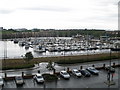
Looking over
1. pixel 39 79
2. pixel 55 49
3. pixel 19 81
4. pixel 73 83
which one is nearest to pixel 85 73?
pixel 73 83

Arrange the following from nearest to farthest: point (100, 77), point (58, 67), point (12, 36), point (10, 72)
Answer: point (100, 77)
point (10, 72)
point (58, 67)
point (12, 36)

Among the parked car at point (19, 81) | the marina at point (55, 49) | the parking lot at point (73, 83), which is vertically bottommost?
the parking lot at point (73, 83)

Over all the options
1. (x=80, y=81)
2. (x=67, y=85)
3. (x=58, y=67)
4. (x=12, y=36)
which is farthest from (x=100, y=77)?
(x=12, y=36)

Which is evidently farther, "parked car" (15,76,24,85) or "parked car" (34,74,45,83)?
"parked car" (34,74,45,83)

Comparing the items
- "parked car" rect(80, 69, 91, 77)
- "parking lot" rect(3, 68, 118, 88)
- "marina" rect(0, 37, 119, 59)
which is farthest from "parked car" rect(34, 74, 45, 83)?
"marina" rect(0, 37, 119, 59)

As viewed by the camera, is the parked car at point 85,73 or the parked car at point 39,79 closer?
the parked car at point 39,79

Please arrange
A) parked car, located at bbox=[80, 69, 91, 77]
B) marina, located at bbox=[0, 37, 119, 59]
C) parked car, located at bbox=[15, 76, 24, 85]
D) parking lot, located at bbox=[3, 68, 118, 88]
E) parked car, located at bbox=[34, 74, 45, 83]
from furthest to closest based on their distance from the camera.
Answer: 1. marina, located at bbox=[0, 37, 119, 59]
2. parked car, located at bbox=[80, 69, 91, 77]
3. parked car, located at bbox=[34, 74, 45, 83]
4. parked car, located at bbox=[15, 76, 24, 85]
5. parking lot, located at bbox=[3, 68, 118, 88]

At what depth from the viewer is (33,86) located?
1534 cm

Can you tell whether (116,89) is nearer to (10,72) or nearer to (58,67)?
(58,67)

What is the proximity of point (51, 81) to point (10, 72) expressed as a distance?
5167 millimetres

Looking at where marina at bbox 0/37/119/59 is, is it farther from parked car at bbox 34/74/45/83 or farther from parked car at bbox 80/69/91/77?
parked car at bbox 34/74/45/83

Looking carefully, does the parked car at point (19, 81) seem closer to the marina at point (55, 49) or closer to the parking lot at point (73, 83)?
the parking lot at point (73, 83)

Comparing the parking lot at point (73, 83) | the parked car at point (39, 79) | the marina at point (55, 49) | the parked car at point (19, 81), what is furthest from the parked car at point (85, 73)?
the marina at point (55, 49)

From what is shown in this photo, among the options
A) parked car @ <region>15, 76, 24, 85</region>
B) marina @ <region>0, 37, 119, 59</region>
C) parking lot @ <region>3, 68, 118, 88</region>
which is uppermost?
marina @ <region>0, 37, 119, 59</region>
